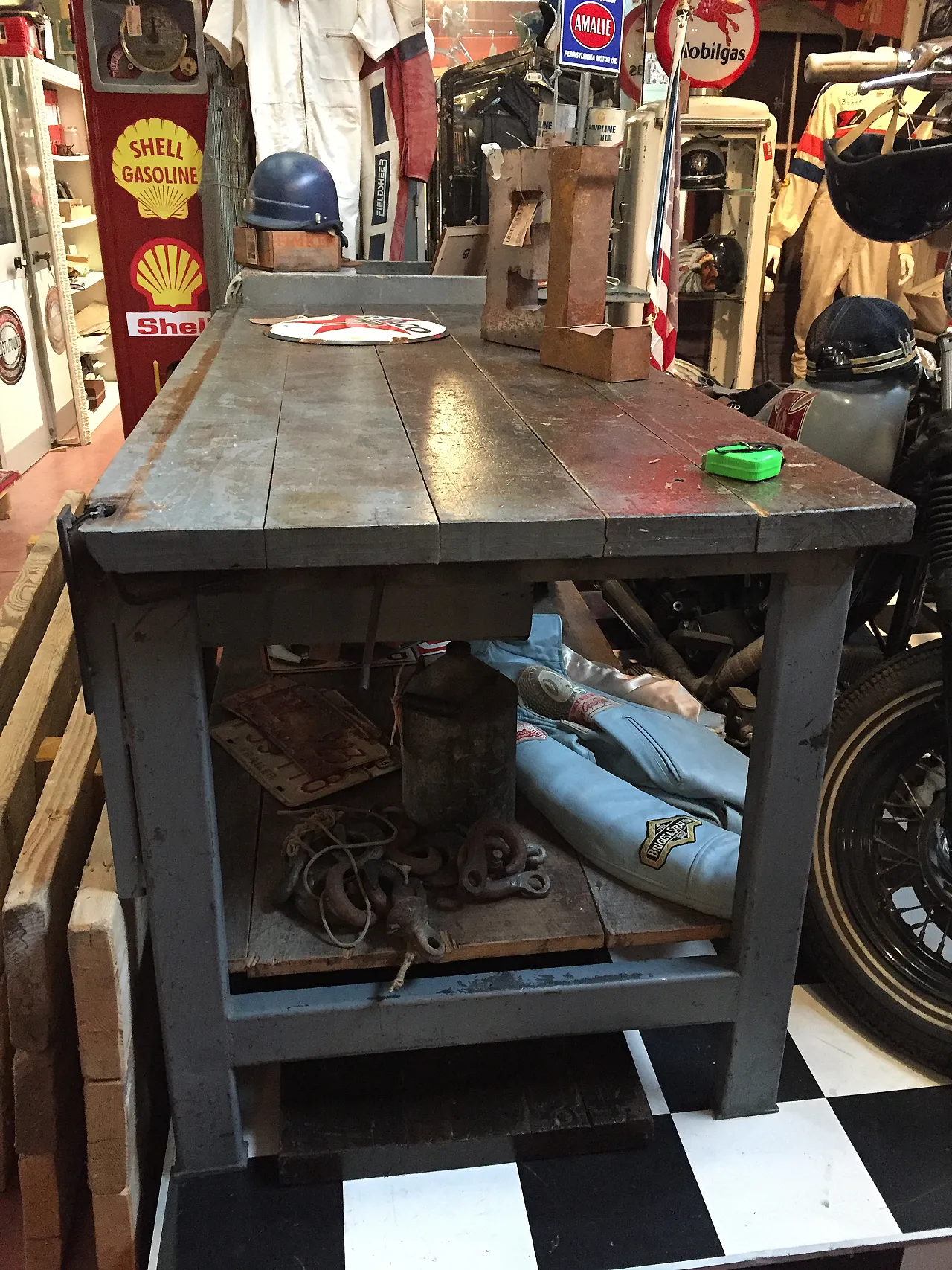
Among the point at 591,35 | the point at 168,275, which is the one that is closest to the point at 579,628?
the point at 591,35

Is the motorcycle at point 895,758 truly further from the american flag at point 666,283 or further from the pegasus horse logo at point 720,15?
→ the pegasus horse logo at point 720,15

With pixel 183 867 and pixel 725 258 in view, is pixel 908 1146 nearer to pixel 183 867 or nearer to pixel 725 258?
pixel 183 867

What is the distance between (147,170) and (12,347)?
2045 millimetres

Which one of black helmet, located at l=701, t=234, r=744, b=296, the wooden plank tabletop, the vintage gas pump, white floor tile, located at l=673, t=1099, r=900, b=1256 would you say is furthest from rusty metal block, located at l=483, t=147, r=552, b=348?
black helmet, located at l=701, t=234, r=744, b=296

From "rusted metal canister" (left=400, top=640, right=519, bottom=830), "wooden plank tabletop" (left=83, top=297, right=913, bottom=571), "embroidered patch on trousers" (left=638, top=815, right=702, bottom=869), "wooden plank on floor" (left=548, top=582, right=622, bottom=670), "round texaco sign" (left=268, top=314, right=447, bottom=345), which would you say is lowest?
"wooden plank on floor" (left=548, top=582, right=622, bottom=670)

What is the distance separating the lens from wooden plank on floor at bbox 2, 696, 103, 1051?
1166 mm

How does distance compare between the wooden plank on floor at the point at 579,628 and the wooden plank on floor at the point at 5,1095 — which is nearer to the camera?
the wooden plank on floor at the point at 5,1095

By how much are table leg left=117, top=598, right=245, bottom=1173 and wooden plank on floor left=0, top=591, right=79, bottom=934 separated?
345 mm

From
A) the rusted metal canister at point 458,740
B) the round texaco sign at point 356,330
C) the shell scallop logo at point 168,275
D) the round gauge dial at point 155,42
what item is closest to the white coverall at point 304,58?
the round gauge dial at point 155,42

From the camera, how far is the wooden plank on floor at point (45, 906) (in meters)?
1.17

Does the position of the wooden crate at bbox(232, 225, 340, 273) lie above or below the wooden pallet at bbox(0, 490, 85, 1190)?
above

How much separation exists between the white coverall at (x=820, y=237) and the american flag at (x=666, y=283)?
1727 millimetres

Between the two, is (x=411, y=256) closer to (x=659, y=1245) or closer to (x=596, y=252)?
(x=596, y=252)

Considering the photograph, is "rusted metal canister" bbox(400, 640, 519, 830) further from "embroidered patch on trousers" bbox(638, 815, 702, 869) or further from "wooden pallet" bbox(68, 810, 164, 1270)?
"wooden pallet" bbox(68, 810, 164, 1270)
